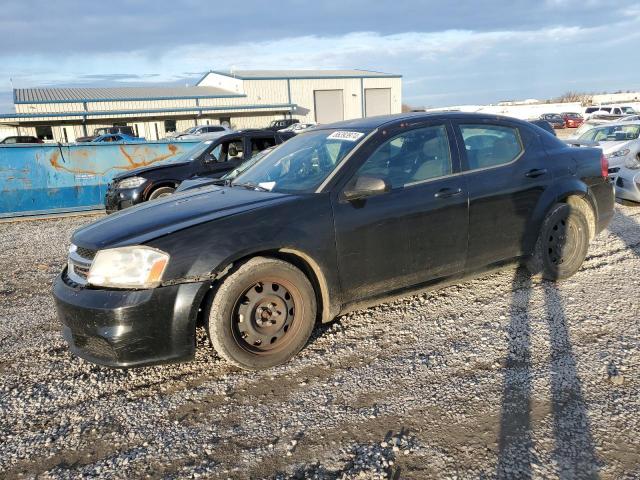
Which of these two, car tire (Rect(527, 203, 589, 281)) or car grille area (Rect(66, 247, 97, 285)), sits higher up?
car grille area (Rect(66, 247, 97, 285))

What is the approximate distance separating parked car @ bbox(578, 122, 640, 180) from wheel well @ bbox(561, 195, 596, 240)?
156 inches

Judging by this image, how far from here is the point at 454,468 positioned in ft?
7.72

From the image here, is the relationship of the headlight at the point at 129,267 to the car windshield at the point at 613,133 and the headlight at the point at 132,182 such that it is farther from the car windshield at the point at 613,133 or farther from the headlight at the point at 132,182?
the car windshield at the point at 613,133

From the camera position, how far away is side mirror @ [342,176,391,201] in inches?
138

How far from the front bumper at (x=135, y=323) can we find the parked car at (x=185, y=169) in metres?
5.81

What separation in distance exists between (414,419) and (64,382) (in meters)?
2.35

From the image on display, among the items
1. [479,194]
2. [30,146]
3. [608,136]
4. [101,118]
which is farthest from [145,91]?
[479,194]

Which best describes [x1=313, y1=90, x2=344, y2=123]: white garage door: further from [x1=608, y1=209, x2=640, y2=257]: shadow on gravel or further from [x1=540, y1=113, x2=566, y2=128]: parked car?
[x1=608, y1=209, x2=640, y2=257]: shadow on gravel

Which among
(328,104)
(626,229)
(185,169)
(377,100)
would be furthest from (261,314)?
(377,100)

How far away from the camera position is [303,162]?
158 inches

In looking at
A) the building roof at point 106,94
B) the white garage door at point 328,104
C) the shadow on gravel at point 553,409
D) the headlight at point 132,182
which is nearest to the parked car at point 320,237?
the shadow on gravel at point 553,409

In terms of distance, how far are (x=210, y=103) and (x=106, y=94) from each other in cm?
889

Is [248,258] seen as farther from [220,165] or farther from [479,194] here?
[220,165]

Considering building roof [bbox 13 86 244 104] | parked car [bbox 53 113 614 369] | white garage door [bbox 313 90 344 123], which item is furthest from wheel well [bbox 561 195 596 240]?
white garage door [bbox 313 90 344 123]
